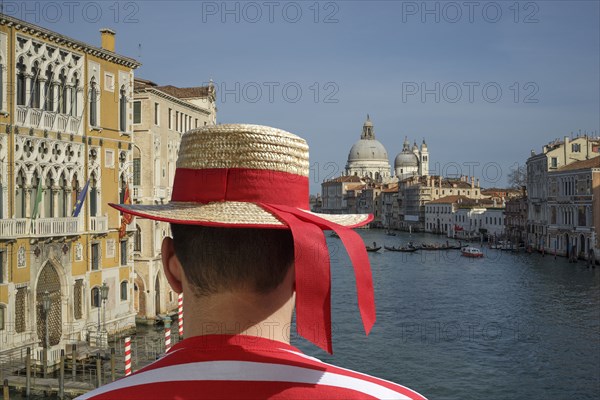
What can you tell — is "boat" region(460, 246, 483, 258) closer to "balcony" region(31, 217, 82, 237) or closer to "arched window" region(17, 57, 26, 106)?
"balcony" region(31, 217, 82, 237)

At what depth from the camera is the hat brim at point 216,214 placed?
1.07 m

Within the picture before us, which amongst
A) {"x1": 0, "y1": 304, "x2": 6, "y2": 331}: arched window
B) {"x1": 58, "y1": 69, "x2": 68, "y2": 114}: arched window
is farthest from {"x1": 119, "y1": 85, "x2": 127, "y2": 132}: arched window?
{"x1": 0, "y1": 304, "x2": 6, "y2": 331}: arched window

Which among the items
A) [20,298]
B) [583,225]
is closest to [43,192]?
[20,298]

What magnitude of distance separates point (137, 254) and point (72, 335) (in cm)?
361

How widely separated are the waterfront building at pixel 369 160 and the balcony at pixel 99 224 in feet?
295

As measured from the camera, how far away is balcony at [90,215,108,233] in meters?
11.9

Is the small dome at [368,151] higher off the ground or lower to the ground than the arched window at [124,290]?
higher

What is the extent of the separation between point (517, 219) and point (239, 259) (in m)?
44.8

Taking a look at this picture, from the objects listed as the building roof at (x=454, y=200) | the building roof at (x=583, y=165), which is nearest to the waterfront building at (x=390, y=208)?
the building roof at (x=454, y=200)

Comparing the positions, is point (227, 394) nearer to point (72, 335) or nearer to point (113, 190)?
point (72, 335)

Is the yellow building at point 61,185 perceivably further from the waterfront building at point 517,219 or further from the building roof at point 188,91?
the waterfront building at point 517,219

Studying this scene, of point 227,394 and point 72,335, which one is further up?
point 227,394

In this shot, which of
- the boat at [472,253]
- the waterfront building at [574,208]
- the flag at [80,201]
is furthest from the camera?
the boat at [472,253]

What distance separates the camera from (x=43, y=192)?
34.8ft
